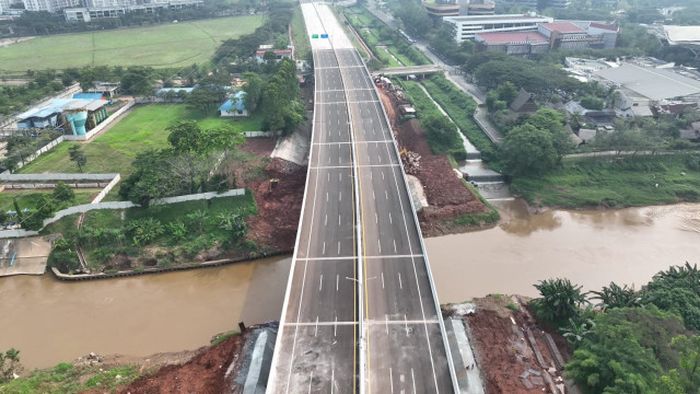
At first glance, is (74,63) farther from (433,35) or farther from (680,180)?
(680,180)

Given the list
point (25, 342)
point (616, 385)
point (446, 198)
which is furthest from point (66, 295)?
point (616, 385)

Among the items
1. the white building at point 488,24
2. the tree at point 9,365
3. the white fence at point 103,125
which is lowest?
the tree at point 9,365

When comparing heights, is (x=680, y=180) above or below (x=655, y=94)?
below

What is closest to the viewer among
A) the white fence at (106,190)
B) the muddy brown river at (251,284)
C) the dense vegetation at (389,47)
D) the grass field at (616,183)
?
the muddy brown river at (251,284)

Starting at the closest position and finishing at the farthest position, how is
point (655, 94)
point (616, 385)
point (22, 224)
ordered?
1. point (616, 385)
2. point (22, 224)
3. point (655, 94)

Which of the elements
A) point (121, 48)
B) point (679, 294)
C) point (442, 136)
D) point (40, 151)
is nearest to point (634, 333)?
point (679, 294)

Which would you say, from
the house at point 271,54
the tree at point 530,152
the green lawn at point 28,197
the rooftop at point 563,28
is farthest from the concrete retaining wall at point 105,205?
the rooftop at point 563,28

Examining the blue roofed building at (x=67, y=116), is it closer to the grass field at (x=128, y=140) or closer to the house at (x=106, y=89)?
the grass field at (x=128, y=140)
